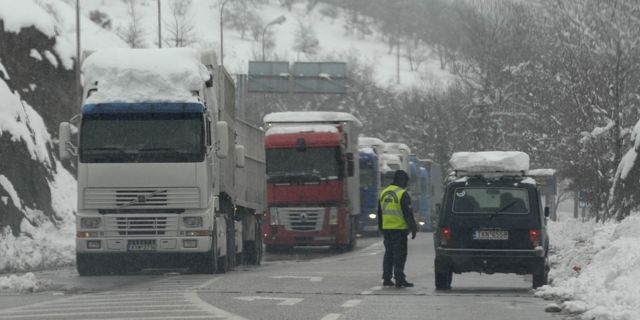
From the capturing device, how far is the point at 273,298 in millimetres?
17906

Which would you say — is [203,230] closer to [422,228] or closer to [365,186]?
[365,186]

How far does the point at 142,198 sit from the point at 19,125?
1557cm

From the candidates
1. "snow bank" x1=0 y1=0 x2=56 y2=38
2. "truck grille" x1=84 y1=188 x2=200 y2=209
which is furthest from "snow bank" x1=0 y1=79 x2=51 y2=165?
"truck grille" x1=84 y1=188 x2=200 y2=209

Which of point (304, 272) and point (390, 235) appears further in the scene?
point (304, 272)

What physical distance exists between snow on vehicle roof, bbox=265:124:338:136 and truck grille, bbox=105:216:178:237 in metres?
14.9

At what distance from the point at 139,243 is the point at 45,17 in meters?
24.1

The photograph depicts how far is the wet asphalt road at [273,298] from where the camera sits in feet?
50.6

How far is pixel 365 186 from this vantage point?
53.8m

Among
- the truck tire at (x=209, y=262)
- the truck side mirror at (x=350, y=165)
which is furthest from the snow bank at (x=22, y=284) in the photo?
the truck side mirror at (x=350, y=165)

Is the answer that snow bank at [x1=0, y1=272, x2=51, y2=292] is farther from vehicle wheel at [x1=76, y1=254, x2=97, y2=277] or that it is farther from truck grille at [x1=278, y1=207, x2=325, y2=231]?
truck grille at [x1=278, y1=207, x2=325, y2=231]

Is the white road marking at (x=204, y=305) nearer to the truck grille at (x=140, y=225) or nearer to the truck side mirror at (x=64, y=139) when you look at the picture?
the truck grille at (x=140, y=225)

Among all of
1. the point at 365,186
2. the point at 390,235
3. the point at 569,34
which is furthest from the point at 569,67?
the point at 390,235

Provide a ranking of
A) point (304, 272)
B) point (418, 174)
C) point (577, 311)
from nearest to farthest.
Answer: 1. point (577, 311)
2. point (304, 272)
3. point (418, 174)

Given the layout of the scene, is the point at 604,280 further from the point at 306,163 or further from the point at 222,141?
the point at 306,163
